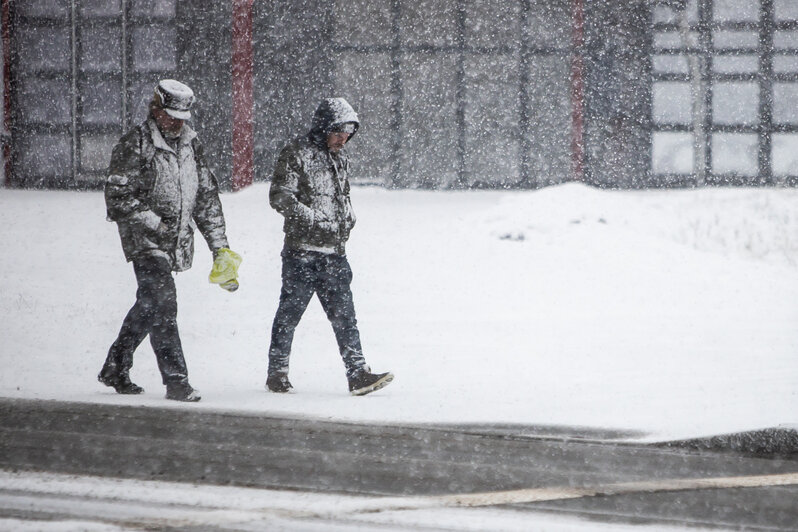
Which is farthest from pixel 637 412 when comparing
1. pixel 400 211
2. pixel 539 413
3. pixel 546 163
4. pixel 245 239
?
pixel 546 163

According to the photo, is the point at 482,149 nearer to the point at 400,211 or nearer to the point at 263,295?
the point at 400,211

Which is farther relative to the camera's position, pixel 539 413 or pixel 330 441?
pixel 539 413

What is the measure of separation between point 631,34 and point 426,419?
13556 mm

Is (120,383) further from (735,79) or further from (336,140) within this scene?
(735,79)

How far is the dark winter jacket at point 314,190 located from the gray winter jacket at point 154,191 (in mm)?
510

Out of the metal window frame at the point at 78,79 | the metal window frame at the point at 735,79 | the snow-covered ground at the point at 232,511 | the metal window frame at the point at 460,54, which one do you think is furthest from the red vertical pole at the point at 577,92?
the snow-covered ground at the point at 232,511

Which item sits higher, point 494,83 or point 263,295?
point 494,83

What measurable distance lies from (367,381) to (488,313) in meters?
3.60

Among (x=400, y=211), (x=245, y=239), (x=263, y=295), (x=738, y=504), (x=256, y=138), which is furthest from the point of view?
(x=256, y=138)

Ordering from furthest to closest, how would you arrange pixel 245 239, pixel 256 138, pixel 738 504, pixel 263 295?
1. pixel 256 138
2. pixel 245 239
3. pixel 263 295
4. pixel 738 504

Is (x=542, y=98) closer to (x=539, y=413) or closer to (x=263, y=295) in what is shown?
(x=263, y=295)

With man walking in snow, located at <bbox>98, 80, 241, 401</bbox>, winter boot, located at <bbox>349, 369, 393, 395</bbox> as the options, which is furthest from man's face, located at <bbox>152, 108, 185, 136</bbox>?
winter boot, located at <bbox>349, 369, 393, 395</bbox>

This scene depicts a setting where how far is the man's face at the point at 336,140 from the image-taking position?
22.6ft

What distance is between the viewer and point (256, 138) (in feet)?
59.4
